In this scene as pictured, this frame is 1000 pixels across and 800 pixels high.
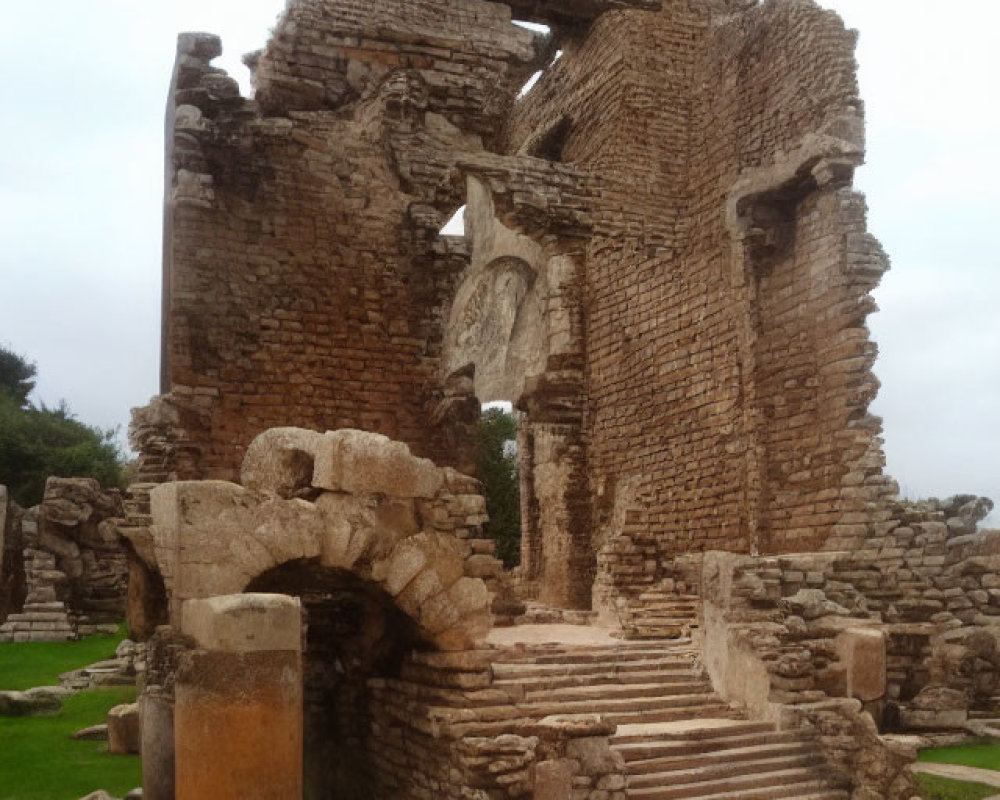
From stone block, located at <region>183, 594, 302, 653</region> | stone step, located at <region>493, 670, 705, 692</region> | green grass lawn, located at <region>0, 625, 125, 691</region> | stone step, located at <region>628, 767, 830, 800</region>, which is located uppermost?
stone block, located at <region>183, 594, 302, 653</region>

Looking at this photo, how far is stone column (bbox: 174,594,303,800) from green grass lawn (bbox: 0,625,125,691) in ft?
Result: 25.3

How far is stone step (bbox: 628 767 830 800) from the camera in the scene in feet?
25.1

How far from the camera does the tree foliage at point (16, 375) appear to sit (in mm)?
36719

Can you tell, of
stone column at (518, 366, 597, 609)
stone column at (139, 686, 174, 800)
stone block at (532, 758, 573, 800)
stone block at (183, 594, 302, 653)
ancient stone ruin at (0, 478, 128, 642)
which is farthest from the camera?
ancient stone ruin at (0, 478, 128, 642)

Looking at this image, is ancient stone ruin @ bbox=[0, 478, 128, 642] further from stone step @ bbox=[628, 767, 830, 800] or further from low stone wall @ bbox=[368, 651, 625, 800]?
stone step @ bbox=[628, 767, 830, 800]

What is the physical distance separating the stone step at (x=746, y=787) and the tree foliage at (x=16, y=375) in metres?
33.4

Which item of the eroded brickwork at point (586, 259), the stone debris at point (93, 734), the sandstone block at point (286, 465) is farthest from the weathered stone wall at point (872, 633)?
the stone debris at point (93, 734)

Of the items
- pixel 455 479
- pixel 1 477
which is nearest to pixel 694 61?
pixel 455 479

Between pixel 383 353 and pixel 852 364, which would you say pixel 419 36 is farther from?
pixel 852 364

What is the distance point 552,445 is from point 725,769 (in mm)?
9963

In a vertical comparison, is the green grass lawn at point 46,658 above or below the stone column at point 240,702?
below

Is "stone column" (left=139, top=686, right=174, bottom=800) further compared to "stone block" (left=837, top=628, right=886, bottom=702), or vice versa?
"stone block" (left=837, top=628, right=886, bottom=702)

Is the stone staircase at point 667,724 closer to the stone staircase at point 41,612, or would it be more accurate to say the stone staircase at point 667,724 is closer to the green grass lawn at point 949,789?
the green grass lawn at point 949,789

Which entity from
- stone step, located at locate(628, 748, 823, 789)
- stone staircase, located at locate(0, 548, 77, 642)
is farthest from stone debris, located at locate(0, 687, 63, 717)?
stone step, located at locate(628, 748, 823, 789)
